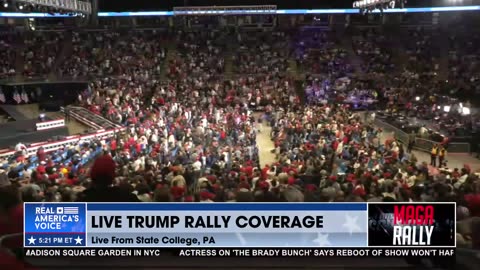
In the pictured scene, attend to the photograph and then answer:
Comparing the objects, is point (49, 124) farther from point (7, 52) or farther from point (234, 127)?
point (7, 52)

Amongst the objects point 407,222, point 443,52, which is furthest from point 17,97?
point 443,52

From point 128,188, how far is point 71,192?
0.64 meters

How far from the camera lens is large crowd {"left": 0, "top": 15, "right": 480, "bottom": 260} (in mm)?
5961

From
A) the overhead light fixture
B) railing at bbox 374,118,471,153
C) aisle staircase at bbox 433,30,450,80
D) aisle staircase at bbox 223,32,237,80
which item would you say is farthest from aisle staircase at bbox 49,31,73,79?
aisle staircase at bbox 433,30,450,80

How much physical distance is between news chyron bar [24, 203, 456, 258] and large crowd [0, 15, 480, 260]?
0.18 m

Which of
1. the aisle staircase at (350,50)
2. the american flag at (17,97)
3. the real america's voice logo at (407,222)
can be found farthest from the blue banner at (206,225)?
the aisle staircase at (350,50)

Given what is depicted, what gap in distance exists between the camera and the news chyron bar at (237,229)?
220 inches

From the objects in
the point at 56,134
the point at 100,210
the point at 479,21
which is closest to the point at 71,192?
the point at 100,210

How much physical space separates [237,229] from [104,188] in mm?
1519

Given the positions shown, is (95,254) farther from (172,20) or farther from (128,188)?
(172,20)

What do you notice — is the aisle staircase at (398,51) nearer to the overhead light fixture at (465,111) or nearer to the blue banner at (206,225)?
the overhead light fixture at (465,111)

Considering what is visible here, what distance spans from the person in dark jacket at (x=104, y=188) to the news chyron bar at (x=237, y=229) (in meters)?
0.13

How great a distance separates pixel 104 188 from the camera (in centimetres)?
546

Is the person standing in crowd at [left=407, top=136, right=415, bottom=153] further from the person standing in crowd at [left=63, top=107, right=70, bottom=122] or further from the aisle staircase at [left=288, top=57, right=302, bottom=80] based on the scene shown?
the person standing in crowd at [left=63, top=107, right=70, bottom=122]
